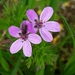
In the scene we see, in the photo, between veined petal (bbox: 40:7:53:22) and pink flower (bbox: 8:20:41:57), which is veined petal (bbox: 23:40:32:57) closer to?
pink flower (bbox: 8:20:41:57)

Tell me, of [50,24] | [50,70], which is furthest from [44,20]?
[50,70]

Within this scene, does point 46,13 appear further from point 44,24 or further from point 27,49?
point 27,49

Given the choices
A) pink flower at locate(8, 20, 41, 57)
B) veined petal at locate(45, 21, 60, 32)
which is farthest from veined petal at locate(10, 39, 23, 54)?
veined petal at locate(45, 21, 60, 32)

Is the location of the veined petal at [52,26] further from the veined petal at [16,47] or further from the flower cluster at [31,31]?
the veined petal at [16,47]

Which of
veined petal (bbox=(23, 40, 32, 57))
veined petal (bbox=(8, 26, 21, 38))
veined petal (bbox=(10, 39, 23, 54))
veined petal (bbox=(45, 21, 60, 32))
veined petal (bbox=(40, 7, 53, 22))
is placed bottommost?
veined petal (bbox=(23, 40, 32, 57))

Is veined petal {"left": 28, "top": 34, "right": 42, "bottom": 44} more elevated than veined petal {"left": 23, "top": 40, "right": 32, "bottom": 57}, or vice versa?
veined petal {"left": 28, "top": 34, "right": 42, "bottom": 44}

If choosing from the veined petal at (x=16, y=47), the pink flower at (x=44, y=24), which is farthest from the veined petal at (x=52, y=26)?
the veined petal at (x=16, y=47)

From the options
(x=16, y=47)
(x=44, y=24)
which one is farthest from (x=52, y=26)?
(x=16, y=47)
